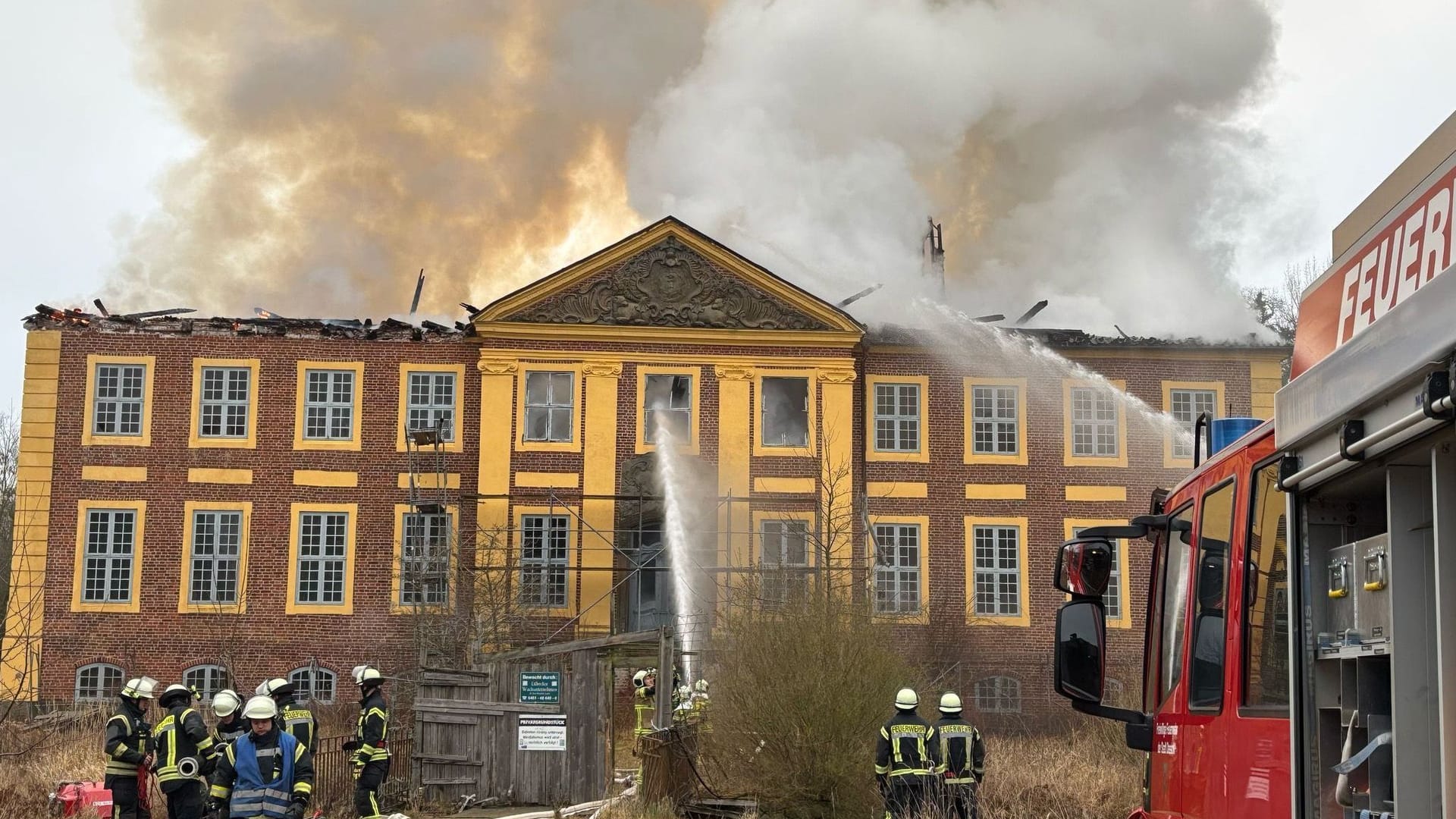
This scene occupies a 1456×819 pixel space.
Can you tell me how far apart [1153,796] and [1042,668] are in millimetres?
27801

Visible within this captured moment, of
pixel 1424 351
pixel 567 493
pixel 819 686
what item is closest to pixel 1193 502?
pixel 1424 351

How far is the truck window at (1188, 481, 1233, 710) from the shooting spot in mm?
5500

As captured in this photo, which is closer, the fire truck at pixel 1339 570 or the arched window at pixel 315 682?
the fire truck at pixel 1339 570

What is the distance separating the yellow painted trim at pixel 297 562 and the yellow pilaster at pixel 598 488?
5.04 metres

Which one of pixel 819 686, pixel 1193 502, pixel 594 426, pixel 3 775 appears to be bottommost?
pixel 3 775

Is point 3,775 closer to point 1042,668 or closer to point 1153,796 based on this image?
point 1153,796

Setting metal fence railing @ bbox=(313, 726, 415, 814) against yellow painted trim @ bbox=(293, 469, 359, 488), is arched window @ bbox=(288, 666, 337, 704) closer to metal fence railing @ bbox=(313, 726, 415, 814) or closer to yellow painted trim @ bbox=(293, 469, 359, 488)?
yellow painted trim @ bbox=(293, 469, 359, 488)

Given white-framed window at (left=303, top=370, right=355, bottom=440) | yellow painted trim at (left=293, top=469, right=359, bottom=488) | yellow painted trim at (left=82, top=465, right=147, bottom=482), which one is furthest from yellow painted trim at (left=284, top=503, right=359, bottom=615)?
yellow painted trim at (left=82, top=465, right=147, bottom=482)

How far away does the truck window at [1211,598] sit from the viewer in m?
5.50

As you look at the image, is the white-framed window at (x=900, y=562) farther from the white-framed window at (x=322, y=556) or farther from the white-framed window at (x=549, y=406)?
the white-framed window at (x=322, y=556)

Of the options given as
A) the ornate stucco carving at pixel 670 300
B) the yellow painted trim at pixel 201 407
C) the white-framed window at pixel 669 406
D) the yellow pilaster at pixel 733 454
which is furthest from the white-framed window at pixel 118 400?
the yellow pilaster at pixel 733 454

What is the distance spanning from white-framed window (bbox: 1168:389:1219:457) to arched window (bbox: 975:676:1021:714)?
6440 millimetres

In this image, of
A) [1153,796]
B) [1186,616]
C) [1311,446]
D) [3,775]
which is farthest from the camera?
[3,775]

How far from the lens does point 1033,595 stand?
34000 mm
